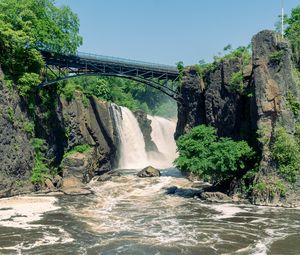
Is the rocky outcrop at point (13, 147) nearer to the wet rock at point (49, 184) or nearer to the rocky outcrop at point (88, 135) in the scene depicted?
the wet rock at point (49, 184)

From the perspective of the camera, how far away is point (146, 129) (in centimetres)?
5706

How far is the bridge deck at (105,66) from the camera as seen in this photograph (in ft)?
136

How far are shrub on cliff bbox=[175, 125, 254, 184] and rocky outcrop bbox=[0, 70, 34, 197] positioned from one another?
1262cm

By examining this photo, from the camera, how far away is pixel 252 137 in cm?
3219

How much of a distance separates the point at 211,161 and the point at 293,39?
14714 mm

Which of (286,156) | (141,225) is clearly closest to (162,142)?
(286,156)

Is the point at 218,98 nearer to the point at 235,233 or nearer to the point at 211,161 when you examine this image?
the point at 211,161

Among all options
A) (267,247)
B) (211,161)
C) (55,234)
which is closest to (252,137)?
(211,161)

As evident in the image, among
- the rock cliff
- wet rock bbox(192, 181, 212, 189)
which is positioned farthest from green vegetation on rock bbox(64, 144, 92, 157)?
wet rock bbox(192, 181, 212, 189)

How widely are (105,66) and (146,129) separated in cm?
1475

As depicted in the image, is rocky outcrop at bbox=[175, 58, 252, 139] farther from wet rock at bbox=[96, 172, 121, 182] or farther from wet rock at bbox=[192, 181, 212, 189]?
wet rock at bbox=[96, 172, 121, 182]

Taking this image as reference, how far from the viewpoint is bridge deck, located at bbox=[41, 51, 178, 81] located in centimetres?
4134

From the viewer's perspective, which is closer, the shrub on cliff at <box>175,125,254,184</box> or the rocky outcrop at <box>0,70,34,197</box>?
the shrub on cliff at <box>175,125,254,184</box>

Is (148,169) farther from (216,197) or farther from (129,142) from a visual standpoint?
(216,197)
